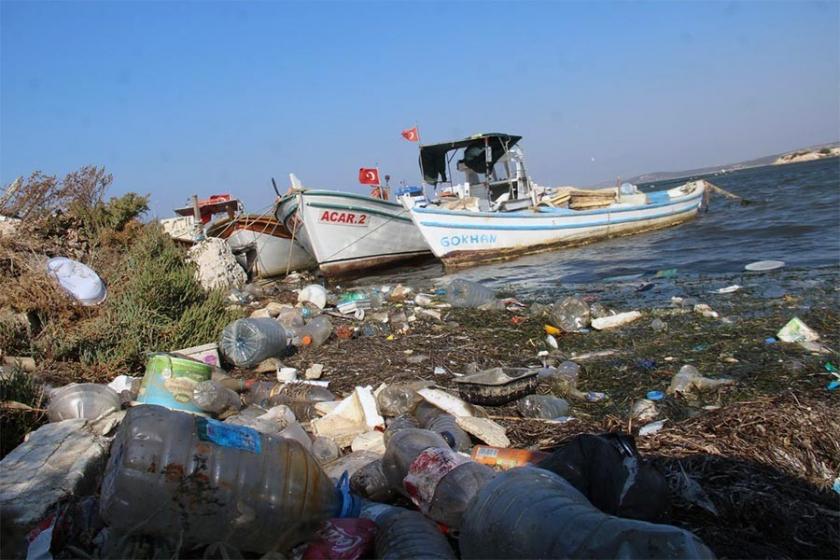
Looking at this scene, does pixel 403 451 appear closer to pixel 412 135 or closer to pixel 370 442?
pixel 370 442

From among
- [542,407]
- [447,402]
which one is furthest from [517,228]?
[447,402]

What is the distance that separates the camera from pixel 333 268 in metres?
14.3

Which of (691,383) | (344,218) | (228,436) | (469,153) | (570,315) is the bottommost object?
(691,383)

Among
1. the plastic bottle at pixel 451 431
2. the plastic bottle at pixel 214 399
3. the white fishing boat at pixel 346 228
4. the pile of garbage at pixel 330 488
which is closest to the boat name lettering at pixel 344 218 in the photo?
the white fishing boat at pixel 346 228

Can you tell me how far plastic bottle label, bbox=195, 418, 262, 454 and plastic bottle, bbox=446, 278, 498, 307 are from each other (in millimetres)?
6434

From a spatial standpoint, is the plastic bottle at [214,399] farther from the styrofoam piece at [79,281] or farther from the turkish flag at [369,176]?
the turkish flag at [369,176]

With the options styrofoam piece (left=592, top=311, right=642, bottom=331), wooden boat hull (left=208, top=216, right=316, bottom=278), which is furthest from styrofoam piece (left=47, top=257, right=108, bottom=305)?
wooden boat hull (left=208, top=216, right=316, bottom=278)

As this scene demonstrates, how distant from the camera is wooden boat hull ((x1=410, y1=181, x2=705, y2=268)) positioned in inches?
545

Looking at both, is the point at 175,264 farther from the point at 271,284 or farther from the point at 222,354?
the point at 271,284

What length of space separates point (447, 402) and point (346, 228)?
10.8 m

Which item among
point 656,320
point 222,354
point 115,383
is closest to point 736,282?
point 656,320

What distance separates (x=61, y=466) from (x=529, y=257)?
13.1 meters

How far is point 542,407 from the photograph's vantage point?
3982 millimetres

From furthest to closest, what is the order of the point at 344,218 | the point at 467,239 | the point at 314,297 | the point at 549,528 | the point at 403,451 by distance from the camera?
the point at 467,239
the point at 344,218
the point at 314,297
the point at 403,451
the point at 549,528
